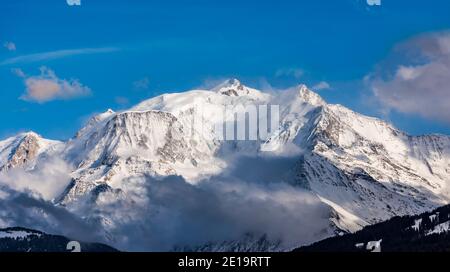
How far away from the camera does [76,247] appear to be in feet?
336
